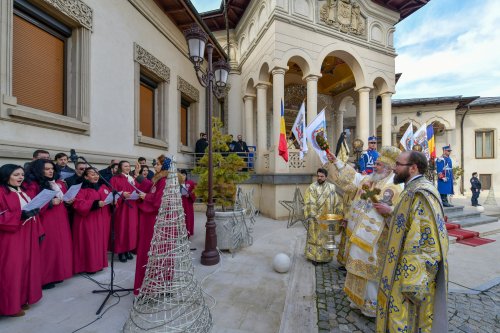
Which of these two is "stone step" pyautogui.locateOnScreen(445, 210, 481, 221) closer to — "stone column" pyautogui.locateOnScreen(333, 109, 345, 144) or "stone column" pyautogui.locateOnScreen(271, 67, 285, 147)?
"stone column" pyautogui.locateOnScreen(271, 67, 285, 147)

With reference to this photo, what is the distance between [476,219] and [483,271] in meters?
5.28

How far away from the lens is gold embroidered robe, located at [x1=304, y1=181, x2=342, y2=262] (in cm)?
485

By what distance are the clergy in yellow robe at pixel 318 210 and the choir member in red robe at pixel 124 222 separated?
359 cm

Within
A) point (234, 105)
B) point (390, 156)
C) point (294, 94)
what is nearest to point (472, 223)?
point (390, 156)

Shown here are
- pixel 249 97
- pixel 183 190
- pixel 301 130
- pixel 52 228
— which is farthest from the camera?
pixel 249 97

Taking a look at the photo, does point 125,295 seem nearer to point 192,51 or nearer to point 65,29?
point 192,51

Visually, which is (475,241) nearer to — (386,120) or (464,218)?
(464,218)

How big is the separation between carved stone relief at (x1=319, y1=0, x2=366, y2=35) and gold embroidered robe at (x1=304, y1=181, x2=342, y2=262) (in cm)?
839

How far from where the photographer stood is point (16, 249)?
3043 mm

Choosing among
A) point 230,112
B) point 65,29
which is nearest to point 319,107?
point 230,112

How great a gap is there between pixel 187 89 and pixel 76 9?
17.0 feet

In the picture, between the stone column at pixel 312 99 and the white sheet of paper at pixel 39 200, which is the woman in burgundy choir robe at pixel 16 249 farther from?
the stone column at pixel 312 99

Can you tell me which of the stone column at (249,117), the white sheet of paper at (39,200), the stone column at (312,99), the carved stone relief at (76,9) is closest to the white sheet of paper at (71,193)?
the white sheet of paper at (39,200)

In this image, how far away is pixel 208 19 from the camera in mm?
12844
